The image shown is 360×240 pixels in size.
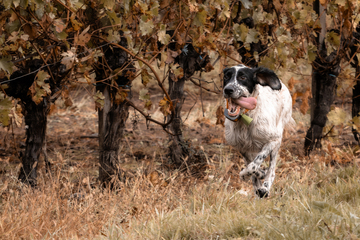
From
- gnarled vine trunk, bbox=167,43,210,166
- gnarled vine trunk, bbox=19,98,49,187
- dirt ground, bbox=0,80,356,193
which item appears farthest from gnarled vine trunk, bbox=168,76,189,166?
gnarled vine trunk, bbox=19,98,49,187

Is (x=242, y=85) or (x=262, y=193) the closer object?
(x=242, y=85)

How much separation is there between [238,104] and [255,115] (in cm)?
31

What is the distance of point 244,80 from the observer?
10.7 ft

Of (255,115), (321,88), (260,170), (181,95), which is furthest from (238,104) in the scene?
(321,88)

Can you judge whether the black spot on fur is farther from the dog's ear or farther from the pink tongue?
the dog's ear

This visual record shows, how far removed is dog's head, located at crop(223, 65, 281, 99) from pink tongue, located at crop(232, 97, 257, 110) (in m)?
0.03

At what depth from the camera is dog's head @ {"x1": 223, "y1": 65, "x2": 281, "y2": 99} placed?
3168mm

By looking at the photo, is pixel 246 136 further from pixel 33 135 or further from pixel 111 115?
pixel 33 135

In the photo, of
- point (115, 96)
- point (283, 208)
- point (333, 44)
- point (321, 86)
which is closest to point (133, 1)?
point (115, 96)

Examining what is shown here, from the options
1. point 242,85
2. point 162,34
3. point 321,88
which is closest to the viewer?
point 242,85

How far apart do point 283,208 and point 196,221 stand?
2.09 feet

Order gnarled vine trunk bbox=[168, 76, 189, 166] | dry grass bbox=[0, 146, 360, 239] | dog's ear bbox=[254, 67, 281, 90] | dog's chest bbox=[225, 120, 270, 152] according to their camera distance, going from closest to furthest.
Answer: dry grass bbox=[0, 146, 360, 239] < dog's ear bbox=[254, 67, 281, 90] < dog's chest bbox=[225, 120, 270, 152] < gnarled vine trunk bbox=[168, 76, 189, 166]

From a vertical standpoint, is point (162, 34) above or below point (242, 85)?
above

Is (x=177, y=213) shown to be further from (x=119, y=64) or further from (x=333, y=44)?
(x=333, y=44)
